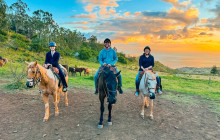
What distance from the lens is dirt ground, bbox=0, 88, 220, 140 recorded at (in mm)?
5250

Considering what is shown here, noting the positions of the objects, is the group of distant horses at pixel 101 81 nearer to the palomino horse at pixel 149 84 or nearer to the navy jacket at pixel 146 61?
the palomino horse at pixel 149 84

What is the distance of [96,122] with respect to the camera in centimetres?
618

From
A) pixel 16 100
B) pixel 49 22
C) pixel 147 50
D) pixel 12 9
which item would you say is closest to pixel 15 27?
pixel 12 9

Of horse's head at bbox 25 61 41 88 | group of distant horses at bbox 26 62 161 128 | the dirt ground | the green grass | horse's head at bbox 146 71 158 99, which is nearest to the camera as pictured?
horse's head at bbox 25 61 41 88

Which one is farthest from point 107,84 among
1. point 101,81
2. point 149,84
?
point 149,84

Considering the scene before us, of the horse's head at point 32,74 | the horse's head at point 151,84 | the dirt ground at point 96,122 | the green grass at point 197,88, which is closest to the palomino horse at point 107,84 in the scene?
the dirt ground at point 96,122

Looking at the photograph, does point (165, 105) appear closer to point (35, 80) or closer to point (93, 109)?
point (93, 109)

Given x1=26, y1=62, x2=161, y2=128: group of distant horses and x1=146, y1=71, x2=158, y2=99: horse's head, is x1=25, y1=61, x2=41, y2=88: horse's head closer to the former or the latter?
x1=26, y1=62, x2=161, y2=128: group of distant horses

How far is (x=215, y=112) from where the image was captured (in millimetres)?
7895

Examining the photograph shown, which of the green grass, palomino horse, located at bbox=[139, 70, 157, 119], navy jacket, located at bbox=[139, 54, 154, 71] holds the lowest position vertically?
the green grass

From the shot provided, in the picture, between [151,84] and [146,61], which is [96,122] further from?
[146,61]

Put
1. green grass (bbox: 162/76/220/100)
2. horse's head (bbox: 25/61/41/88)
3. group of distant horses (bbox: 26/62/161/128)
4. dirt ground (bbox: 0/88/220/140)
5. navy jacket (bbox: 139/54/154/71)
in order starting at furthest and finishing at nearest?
1. green grass (bbox: 162/76/220/100)
2. navy jacket (bbox: 139/54/154/71)
3. dirt ground (bbox: 0/88/220/140)
4. group of distant horses (bbox: 26/62/161/128)
5. horse's head (bbox: 25/61/41/88)

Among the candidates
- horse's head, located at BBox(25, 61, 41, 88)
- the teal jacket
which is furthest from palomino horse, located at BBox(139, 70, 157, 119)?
horse's head, located at BBox(25, 61, 41, 88)

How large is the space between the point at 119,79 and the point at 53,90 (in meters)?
2.79
